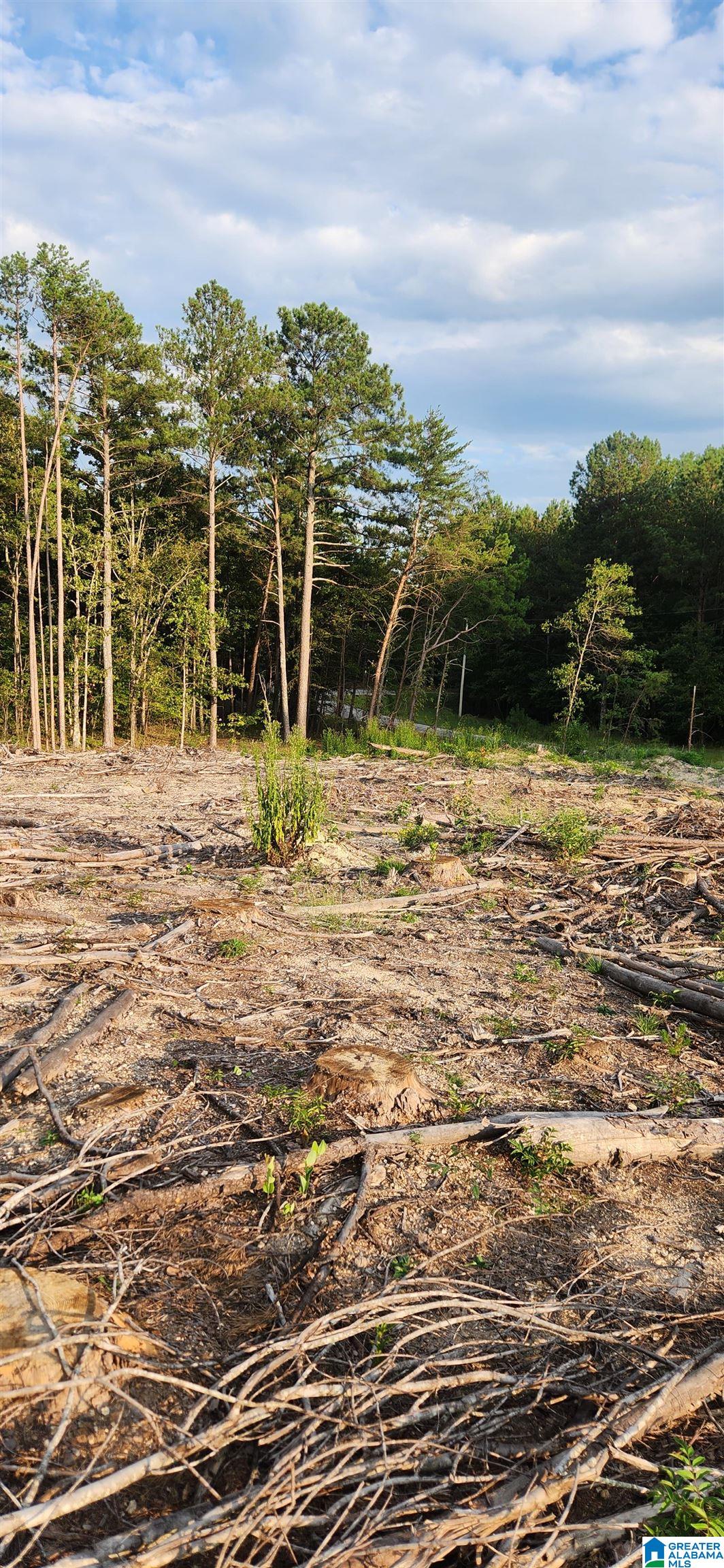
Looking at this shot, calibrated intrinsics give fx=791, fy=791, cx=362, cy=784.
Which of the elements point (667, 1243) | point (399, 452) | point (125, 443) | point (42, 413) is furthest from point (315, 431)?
point (667, 1243)

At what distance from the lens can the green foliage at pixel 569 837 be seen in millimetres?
8133

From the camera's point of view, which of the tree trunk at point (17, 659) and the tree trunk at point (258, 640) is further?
the tree trunk at point (258, 640)

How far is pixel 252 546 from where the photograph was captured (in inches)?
1070

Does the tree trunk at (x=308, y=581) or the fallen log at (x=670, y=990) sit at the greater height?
the tree trunk at (x=308, y=581)

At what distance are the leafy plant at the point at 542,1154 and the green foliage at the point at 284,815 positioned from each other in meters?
4.61

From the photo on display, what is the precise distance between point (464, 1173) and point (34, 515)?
23.8m

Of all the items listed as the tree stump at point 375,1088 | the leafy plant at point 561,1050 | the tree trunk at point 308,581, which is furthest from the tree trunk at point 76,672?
the tree stump at point 375,1088

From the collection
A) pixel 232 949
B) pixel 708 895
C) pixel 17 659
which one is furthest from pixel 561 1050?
pixel 17 659

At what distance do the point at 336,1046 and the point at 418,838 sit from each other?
489cm

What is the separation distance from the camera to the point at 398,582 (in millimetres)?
27438

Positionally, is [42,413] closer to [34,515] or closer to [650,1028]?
[34,515]

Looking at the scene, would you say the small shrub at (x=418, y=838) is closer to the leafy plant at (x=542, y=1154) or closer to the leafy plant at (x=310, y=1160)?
the leafy plant at (x=542, y=1154)

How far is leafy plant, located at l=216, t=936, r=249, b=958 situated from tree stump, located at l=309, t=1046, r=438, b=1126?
66.9 inches

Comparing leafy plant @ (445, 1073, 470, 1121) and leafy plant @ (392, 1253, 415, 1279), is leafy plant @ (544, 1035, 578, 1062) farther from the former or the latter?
leafy plant @ (392, 1253, 415, 1279)
